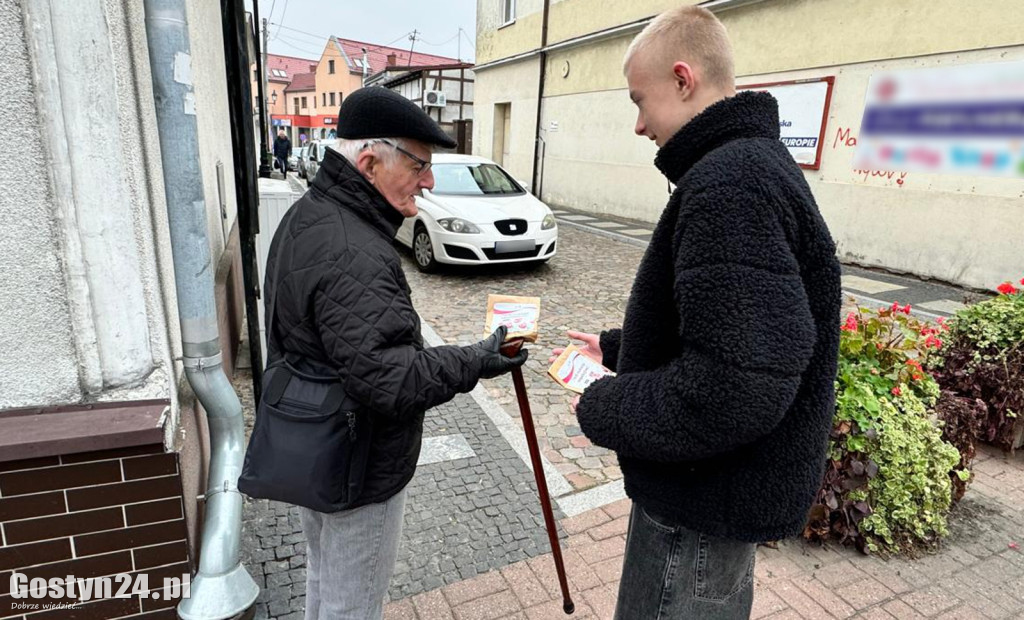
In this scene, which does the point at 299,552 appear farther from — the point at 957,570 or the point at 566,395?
the point at 957,570

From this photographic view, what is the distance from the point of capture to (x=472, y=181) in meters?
8.73

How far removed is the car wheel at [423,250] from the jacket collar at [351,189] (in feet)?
20.5

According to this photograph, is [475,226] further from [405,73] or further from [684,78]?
[405,73]

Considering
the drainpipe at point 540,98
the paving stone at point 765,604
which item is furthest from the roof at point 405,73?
the paving stone at point 765,604

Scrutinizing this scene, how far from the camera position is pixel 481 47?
20516 millimetres

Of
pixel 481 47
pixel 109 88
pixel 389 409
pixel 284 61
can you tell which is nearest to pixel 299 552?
pixel 389 409

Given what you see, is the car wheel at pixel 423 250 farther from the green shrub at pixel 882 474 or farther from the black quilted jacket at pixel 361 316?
the black quilted jacket at pixel 361 316

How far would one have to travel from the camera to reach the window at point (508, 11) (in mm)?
18578

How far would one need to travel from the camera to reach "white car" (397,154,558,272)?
25.1ft

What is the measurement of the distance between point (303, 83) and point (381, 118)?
62.0 metres

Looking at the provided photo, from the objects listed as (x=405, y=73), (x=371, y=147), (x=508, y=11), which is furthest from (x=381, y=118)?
(x=405, y=73)

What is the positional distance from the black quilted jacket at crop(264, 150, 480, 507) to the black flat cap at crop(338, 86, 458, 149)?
10 cm

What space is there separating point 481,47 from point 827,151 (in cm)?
1435

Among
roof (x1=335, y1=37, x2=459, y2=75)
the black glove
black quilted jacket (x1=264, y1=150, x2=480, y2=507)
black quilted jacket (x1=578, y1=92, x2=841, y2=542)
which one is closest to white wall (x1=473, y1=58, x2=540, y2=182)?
the black glove
